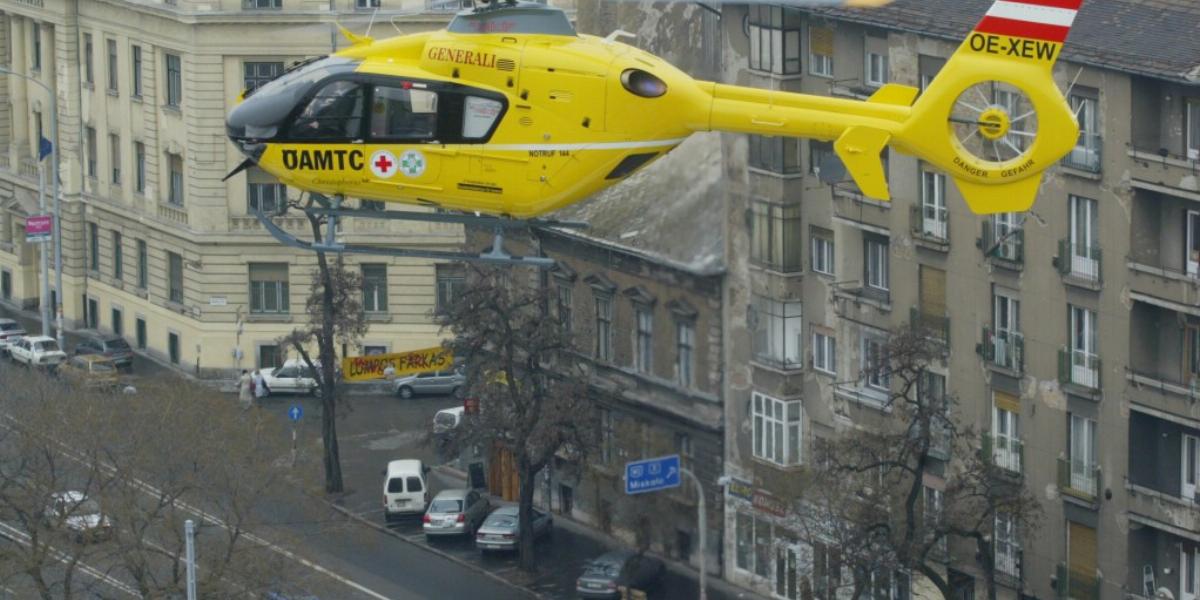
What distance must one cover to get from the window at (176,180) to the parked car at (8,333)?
8492 millimetres

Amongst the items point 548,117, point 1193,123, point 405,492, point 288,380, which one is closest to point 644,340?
point 405,492

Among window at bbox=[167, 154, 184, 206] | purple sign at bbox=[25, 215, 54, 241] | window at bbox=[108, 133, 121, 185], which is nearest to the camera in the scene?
window at bbox=[167, 154, 184, 206]

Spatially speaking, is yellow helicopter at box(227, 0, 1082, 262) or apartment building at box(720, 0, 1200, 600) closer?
yellow helicopter at box(227, 0, 1082, 262)

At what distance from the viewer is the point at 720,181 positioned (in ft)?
344

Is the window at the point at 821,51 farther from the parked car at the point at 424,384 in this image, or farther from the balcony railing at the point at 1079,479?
the parked car at the point at 424,384

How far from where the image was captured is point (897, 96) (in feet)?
215

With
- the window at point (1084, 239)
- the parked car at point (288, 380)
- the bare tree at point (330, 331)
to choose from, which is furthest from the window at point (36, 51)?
the window at point (1084, 239)

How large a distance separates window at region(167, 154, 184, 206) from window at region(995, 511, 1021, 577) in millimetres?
49206

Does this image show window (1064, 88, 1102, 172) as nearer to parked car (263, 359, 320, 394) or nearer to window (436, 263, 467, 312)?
window (436, 263, 467, 312)

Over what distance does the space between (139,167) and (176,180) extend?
3161 millimetres

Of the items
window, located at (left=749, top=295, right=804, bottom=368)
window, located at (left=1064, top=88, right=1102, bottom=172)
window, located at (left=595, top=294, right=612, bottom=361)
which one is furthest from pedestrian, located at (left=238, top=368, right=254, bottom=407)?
window, located at (left=1064, top=88, right=1102, bottom=172)

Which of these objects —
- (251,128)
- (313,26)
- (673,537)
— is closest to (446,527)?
(673,537)

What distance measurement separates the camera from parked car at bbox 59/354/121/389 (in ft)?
397

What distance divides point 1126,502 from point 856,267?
13.1 metres
